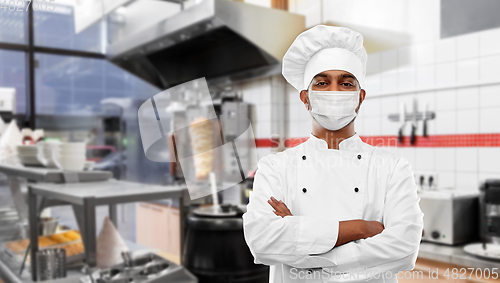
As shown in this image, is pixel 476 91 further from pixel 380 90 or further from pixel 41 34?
pixel 41 34

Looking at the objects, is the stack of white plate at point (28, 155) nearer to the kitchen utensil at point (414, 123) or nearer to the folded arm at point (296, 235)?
the folded arm at point (296, 235)

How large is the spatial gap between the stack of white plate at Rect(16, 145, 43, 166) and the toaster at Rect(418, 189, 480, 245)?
1968 mm

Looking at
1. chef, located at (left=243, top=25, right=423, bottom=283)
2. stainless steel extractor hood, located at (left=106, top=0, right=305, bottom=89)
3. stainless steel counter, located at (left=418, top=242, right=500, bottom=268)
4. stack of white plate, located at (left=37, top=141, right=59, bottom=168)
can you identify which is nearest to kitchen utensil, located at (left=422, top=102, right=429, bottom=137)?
stainless steel counter, located at (left=418, top=242, right=500, bottom=268)

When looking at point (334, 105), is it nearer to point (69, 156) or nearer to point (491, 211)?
point (69, 156)

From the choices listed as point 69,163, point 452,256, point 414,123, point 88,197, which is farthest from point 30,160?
point 414,123

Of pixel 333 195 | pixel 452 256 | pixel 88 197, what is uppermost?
pixel 333 195

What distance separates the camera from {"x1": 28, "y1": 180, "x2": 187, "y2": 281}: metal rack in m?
1.43

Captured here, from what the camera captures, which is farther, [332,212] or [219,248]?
[219,248]

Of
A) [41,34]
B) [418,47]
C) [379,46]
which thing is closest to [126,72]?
[41,34]

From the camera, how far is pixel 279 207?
0.74 m

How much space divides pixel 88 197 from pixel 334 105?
1.05 m

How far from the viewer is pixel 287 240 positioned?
0.69 m

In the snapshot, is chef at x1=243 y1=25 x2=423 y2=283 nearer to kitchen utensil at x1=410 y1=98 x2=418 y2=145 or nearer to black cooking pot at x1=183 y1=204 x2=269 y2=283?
black cooking pot at x1=183 y1=204 x2=269 y2=283

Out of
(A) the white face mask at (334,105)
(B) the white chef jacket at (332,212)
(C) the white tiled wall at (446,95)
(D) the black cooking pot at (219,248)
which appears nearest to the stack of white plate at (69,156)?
(D) the black cooking pot at (219,248)
